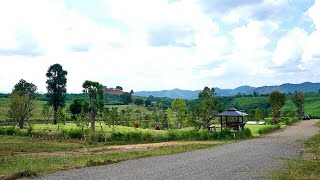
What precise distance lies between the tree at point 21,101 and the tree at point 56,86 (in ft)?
9.32

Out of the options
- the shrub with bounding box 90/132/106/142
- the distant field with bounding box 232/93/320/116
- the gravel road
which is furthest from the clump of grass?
the distant field with bounding box 232/93/320/116

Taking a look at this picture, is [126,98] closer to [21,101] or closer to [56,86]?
[56,86]

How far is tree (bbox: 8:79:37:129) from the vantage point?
57.8 meters

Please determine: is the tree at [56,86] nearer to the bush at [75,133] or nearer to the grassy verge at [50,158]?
the bush at [75,133]

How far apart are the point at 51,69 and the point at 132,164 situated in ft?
181

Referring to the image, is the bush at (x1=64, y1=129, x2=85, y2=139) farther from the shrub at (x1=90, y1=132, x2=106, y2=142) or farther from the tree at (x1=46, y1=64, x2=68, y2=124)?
the tree at (x1=46, y1=64, x2=68, y2=124)

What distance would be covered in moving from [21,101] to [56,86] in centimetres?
1121

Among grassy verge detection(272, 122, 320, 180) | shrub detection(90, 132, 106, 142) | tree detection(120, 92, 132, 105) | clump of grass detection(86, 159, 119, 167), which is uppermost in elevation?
tree detection(120, 92, 132, 105)

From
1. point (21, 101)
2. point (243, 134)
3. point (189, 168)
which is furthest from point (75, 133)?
point (189, 168)

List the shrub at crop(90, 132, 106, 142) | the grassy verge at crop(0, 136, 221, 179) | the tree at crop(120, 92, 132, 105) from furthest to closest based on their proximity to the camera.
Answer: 1. the tree at crop(120, 92, 132, 105)
2. the shrub at crop(90, 132, 106, 142)
3. the grassy verge at crop(0, 136, 221, 179)

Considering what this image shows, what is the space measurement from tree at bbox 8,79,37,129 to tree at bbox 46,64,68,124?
284 cm

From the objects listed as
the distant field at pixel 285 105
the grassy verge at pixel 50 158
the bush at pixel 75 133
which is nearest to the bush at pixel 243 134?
the grassy verge at pixel 50 158

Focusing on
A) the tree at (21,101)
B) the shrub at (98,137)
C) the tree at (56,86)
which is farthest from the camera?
the tree at (56,86)

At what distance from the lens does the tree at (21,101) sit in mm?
57750
